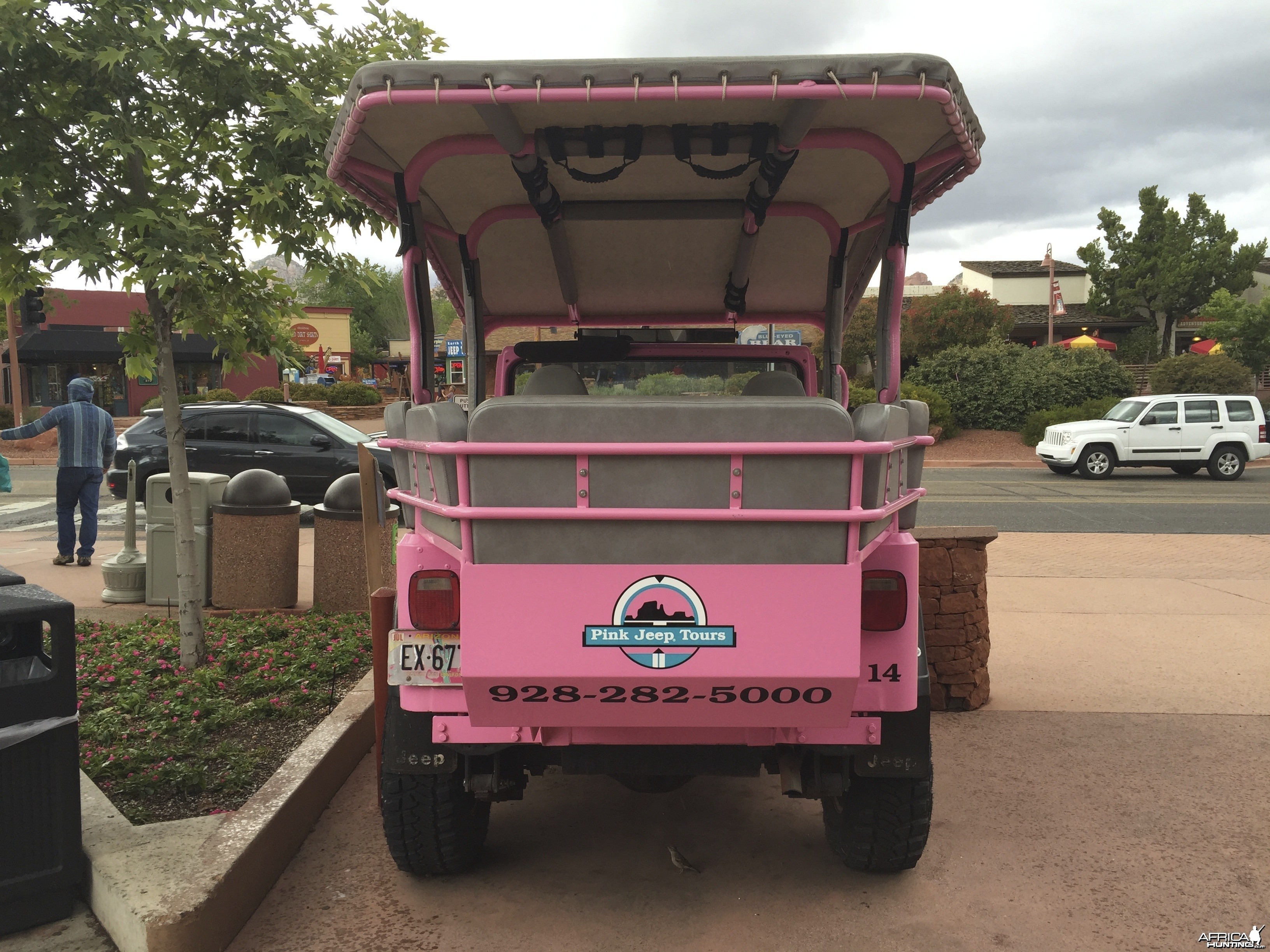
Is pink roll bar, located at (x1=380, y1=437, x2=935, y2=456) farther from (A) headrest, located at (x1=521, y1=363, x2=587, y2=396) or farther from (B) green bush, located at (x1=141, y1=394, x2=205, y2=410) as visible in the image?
(B) green bush, located at (x1=141, y1=394, x2=205, y2=410)

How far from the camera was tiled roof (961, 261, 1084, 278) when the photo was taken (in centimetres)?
6184

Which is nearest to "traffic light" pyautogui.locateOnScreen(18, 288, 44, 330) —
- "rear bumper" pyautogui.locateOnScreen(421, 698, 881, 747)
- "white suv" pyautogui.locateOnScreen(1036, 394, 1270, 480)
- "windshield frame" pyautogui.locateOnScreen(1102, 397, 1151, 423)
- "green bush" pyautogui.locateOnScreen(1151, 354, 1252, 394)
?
"rear bumper" pyautogui.locateOnScreen(421, 698, 881, 747)

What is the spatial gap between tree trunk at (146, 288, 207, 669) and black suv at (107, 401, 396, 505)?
6963 mm

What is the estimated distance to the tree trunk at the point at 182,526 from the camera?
5.57 m

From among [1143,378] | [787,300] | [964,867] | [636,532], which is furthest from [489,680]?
[1143,378]

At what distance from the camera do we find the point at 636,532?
265 cm

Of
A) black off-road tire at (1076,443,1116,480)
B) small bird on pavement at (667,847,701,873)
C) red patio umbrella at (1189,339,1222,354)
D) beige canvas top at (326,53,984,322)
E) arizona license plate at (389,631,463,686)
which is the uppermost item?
red patio umbrella at (1189,339,1222,354)

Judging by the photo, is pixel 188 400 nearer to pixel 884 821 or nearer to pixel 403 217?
pixel 403 217

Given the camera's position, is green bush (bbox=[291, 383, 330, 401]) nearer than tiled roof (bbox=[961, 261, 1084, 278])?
Yes

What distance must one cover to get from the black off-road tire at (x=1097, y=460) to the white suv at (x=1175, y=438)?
11 mm

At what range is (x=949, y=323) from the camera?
120ft

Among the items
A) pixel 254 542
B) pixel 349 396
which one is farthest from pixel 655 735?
pixel 349 396

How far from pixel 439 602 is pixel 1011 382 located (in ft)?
88.7

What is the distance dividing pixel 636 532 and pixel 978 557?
301 cm
